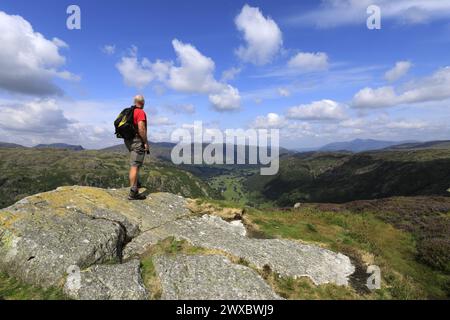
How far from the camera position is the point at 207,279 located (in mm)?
12539

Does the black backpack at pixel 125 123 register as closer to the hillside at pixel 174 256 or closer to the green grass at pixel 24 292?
the hillside at pixel 174 256

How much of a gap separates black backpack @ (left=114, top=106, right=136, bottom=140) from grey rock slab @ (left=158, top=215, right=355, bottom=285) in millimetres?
5544

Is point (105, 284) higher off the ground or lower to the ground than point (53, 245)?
lower

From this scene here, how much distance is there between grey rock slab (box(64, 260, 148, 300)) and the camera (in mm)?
11141

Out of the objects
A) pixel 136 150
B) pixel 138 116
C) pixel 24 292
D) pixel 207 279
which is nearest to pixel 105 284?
pixel 24 292

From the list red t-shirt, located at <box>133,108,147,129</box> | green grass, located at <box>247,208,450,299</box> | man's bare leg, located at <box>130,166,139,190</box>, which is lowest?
green grass, located at <box>247,208,450,299</box>

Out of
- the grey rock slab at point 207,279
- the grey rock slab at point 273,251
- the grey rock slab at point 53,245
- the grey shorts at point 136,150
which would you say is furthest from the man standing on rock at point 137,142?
the grey rock slab at point 207,279

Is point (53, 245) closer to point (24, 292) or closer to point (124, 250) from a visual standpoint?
point (24, 292)

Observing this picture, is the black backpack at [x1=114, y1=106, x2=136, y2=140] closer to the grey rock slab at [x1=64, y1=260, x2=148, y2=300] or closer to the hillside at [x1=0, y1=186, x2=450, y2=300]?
the hillside at [x1=0, y1=186, x2=450, y2=300]

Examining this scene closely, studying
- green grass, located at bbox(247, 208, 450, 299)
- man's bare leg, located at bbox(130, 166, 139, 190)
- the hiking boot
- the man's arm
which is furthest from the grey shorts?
green grass, located at bbox(247, 208, 450, 299)

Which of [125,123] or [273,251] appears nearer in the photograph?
[273,251]

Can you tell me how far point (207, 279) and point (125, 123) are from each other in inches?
370
